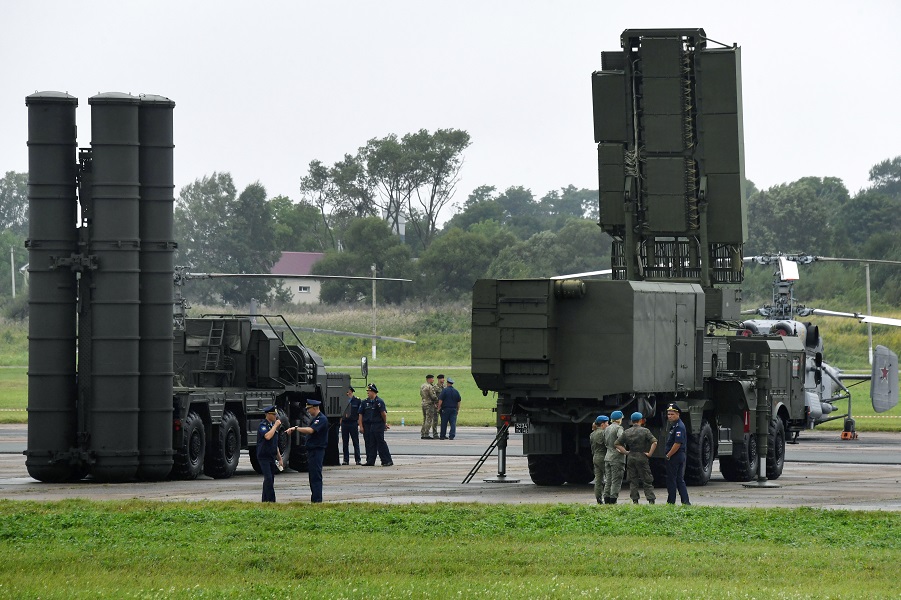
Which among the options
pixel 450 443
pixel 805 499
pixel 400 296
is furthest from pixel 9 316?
pixel 805 499

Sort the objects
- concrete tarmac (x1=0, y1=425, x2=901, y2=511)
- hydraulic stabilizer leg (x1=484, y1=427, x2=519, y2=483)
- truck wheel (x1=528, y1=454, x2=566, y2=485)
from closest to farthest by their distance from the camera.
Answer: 1. concrete tarmac (x1=0, y1=425, x2=901, y2=511)
2. hydraulic stabilizer leg (x1=484, y1=427, x2=519, y2=483)
3. truck wheel (x1=528, y1=454, x2=566, y2=485)

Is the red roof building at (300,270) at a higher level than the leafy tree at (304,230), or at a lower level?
lower

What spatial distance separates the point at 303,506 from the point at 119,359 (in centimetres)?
662

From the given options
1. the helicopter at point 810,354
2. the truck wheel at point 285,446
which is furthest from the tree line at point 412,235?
the truck wheel at point 285,446

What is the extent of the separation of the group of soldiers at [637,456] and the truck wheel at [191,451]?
780 centimetres

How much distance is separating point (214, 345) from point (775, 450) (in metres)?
10.2

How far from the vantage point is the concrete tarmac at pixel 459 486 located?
73.2ft

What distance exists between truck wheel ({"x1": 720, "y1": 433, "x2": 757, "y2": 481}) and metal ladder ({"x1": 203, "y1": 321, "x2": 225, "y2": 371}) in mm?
9308

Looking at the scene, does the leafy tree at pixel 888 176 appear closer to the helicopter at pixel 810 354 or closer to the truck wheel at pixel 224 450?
the helicopter at pixel 810 354

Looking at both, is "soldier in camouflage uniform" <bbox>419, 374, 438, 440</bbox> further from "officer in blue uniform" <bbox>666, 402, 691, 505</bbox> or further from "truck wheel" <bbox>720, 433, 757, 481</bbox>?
Result: "officer in blue uniform" <bbox>666, 402, 691, 505</bbox>

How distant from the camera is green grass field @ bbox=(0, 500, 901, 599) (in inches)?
506

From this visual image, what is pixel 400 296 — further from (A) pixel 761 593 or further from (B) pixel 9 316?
(A) pixel 761 593

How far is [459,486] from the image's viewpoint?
981 inches

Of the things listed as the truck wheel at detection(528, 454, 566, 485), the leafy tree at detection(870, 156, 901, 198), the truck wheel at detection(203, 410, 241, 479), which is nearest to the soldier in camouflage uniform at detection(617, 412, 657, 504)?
the truck wheel at detection(528, 454, 566, 485)
